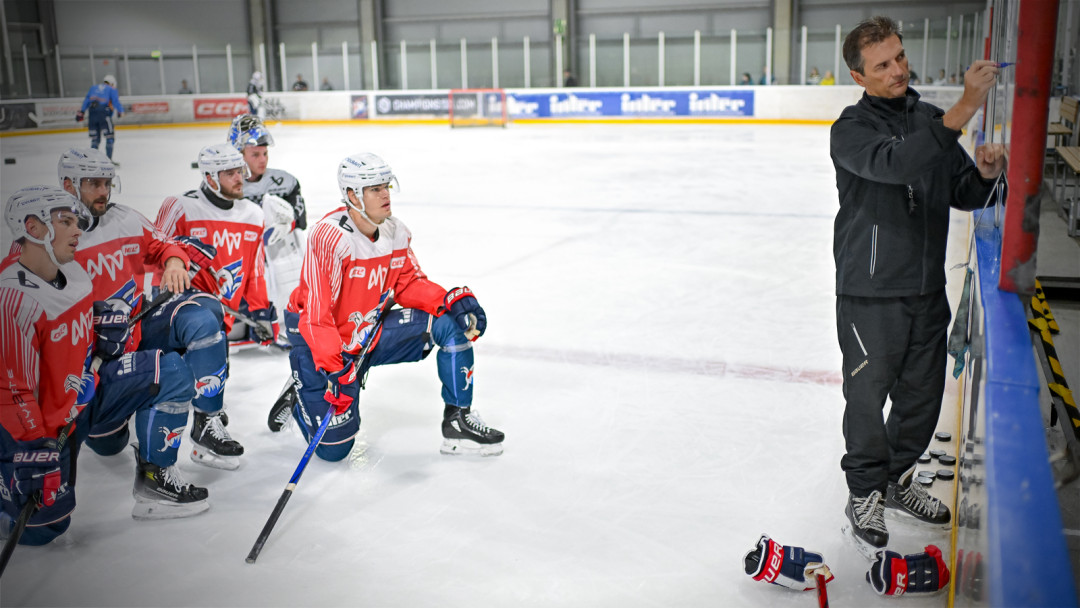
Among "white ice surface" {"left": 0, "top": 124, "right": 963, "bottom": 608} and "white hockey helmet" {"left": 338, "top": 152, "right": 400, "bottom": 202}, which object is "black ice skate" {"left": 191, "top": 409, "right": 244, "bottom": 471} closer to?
"white ice surface" {"left": 0, "top": 124, "right": 963, "bottom": 608}

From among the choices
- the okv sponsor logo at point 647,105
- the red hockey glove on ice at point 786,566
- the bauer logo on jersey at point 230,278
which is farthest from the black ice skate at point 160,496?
the okv sponsor logo at point 647,105

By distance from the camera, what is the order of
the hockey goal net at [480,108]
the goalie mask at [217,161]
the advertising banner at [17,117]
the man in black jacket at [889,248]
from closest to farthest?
1. the man in black jacket at [889,248]
2. the goalie mask at [217,161]
3. the advertising banner at [17,117]
4. the hockey goal net at [480,108]

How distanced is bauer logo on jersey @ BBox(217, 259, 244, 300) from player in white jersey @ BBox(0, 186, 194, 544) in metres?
1.38

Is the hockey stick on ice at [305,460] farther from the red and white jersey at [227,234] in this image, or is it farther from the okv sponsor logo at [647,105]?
the okv sponsor logo at [647,105]

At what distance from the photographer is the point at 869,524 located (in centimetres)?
274

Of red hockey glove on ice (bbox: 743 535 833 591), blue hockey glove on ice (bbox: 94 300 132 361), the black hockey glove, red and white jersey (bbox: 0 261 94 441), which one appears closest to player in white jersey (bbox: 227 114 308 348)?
the black hockey glove

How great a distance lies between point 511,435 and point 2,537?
1.85 meters

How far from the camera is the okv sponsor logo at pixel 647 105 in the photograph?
2191 centimetres

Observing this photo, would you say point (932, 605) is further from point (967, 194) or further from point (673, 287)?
point (673, 287)

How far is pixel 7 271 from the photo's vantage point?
2605mm

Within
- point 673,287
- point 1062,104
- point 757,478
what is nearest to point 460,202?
point 673,287

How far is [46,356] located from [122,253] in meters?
0.78

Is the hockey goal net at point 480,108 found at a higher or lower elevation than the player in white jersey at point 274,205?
higher

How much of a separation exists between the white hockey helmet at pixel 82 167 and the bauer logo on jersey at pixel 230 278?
1044 mm
